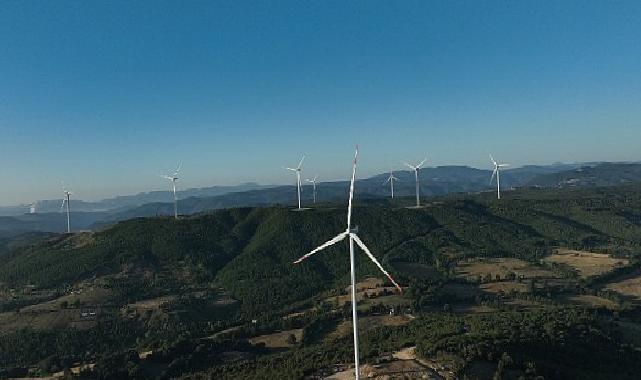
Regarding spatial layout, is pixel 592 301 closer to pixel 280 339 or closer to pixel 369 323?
pixel 369 323

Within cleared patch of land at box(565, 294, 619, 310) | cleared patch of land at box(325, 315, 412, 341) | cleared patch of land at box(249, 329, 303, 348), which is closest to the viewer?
cleared patch of land at box(249, 329, 303, 348)

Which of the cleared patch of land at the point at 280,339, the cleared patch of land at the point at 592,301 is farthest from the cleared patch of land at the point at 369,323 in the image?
the cleared patch of land at the point at 592,301

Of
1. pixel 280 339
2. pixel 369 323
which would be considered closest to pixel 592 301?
pixel 369 323

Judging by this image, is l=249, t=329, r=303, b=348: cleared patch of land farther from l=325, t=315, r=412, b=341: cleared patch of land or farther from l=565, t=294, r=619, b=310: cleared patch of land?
l=565, t=294, r=619, b=310: cleared patch of land

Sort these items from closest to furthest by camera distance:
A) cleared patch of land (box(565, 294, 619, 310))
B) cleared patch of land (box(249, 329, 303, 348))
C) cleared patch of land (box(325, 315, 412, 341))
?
1. cleared patch of land (box(249, 329, 303, 348))
2. cleared patch of land (box(325, 315, 412, 341))
3. cleared patch of land (box(565, 294, 619, 310))

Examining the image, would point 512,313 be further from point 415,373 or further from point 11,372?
point 11,372

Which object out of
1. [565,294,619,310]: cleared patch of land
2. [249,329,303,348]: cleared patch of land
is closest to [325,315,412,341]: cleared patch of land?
[249,329,303,348]: cleared patch of land

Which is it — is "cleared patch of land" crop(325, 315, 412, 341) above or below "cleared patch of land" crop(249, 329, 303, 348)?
above

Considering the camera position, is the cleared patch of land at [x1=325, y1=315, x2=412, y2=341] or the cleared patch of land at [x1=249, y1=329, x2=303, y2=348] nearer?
the cleared patch of land at [x1=249, y1=329, x2=303, y2=348]

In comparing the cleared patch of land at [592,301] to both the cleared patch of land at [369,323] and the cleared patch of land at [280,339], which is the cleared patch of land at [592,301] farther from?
the cleared patch of land at [280,339]

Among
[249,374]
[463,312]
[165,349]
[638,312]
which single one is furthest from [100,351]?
[638,312]
